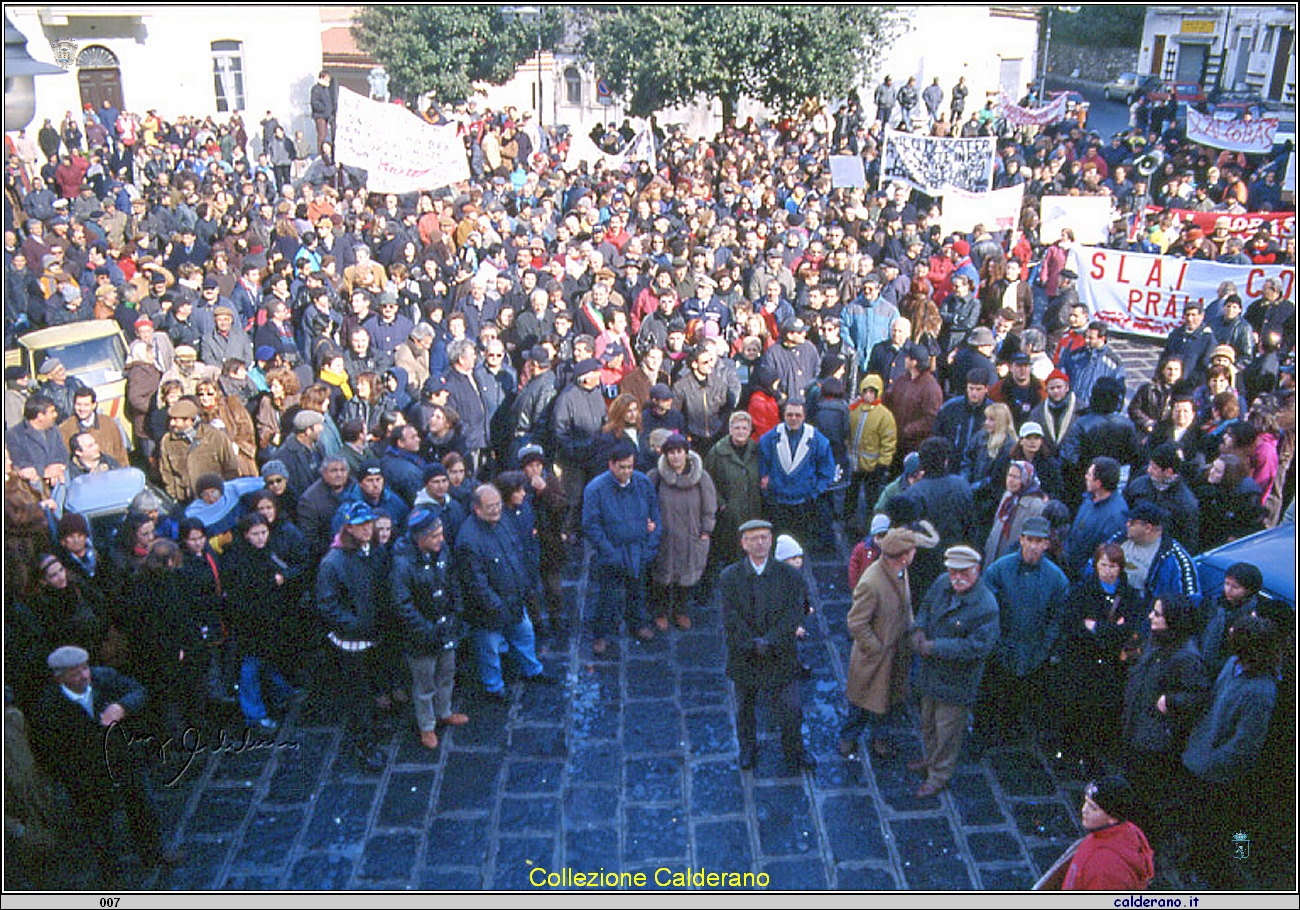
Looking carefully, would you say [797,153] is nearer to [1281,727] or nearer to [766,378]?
[766,378]

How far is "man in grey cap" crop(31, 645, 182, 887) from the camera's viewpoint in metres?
5.02

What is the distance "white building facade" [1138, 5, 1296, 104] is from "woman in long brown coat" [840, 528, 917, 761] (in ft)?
136

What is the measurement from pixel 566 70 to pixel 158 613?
119ft

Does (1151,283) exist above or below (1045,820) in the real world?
above

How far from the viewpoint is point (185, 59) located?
91.6ft

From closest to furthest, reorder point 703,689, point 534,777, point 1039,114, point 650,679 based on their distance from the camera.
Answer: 1. point 534,777
2. point 703,689
3. point 650,679
4. point 1039,114

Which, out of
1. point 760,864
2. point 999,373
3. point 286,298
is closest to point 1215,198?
point 999,373

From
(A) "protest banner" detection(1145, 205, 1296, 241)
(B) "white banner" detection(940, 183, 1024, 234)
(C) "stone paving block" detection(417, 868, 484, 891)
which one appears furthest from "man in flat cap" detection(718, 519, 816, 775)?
(A) "protest banner" detection(1145, 205, 1296, 241)

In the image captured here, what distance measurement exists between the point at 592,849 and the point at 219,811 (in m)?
2.16

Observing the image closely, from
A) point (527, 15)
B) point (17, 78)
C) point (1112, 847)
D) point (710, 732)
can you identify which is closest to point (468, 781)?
point (710, 732)

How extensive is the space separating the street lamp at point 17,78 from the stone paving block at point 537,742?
426 cm

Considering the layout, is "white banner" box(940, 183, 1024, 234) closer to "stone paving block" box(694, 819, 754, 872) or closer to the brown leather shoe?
the brown leather shoe

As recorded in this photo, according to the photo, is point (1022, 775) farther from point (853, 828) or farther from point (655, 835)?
point (655, 835)

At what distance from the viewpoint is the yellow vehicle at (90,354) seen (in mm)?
9469
